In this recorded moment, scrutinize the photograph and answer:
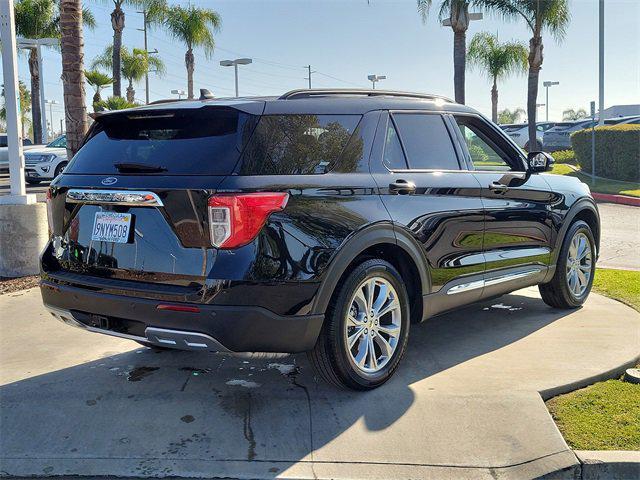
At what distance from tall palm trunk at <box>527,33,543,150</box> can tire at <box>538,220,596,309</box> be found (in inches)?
798

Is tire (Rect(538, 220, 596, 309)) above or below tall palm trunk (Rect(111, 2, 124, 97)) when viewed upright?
below

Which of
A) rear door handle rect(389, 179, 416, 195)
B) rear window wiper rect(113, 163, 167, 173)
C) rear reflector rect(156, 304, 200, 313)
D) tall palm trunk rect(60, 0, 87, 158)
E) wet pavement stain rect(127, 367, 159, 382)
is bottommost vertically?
wet pavement stain rect(127, 367, 159, 382)

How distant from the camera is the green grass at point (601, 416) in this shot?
11.4 feet

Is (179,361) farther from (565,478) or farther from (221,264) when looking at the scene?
(565,478)

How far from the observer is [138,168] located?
3.72m

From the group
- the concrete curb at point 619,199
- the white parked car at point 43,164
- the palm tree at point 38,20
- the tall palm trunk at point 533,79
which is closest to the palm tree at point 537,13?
the tall palm trunk at point 533,79

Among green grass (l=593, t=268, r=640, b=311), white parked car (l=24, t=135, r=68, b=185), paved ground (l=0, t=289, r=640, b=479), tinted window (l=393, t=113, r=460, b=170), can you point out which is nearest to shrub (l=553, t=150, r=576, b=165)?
white parked car (l=24, t=135, r=68, b=185)

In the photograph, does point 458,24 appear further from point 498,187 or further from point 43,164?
point 498,187

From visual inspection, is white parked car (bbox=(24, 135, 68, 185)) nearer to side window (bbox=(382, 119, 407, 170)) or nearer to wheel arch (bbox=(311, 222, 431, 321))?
side window (bbox=(382, 119, 407, 170))

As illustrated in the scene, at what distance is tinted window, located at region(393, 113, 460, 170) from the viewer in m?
4.52

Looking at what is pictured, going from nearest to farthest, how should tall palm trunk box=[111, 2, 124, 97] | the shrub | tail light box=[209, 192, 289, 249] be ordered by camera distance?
tail light box=[209, 192, 289, 249]
the shrub
tall palm trunk box=[111, 2, 124, 97]

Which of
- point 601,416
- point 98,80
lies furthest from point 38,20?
point 601,416

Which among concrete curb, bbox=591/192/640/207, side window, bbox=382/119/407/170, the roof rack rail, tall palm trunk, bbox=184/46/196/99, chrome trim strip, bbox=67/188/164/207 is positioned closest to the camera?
chrome trim strip, bbox=67/188/164/207

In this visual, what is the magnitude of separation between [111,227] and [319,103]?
1399mm
